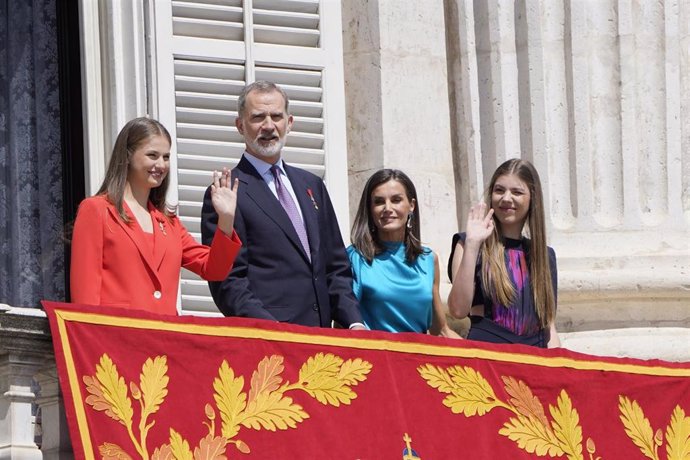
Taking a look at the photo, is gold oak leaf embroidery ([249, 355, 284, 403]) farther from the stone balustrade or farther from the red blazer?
the stone balustrade

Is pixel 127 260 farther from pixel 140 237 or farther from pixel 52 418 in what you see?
pixel 52 418

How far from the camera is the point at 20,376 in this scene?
8.13 meters

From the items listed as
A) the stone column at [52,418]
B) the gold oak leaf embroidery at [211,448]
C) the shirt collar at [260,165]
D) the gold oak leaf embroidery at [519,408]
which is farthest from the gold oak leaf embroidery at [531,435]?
the stone column at [52,418]

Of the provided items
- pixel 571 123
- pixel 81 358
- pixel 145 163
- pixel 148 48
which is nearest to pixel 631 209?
pixel 571 123

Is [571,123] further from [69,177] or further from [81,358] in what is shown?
[81,358]

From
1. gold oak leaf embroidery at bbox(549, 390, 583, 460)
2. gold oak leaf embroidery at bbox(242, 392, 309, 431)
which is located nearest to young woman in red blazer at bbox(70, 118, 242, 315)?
gold oak leaf embroidery at bbox(242, 392, 309, 431)

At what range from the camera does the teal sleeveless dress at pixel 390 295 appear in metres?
9.52

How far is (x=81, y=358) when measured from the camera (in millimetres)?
8055

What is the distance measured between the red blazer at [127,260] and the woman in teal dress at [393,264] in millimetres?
827

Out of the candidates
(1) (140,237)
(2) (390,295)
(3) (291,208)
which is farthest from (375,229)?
(1) (140,237)

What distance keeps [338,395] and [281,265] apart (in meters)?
0.72

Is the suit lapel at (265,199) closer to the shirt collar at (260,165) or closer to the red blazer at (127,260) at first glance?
the shirt collar at (260,165)

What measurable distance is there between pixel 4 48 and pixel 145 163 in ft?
8.07

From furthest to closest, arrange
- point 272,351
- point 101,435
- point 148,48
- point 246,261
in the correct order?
point 148,48
point 246,261
point 272,351
point 101,435
